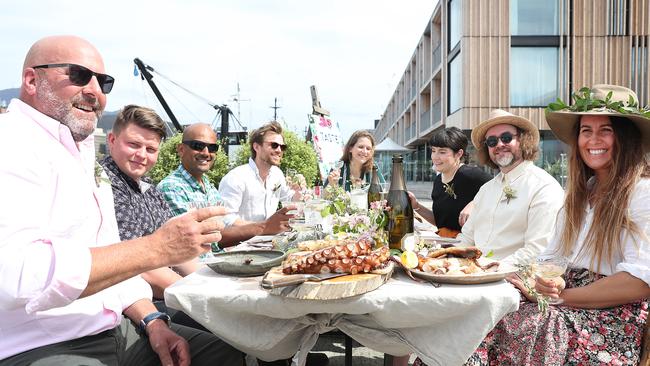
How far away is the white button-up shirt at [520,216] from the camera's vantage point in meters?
3.11

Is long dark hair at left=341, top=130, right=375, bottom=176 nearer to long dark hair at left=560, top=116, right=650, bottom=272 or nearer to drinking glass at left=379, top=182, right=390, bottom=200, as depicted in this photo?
drinking glass at left=379, top=182, right=390, bottom=200

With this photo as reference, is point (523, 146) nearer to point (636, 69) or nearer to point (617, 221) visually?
point (617, 221)

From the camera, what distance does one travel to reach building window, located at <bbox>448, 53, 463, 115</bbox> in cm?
2341

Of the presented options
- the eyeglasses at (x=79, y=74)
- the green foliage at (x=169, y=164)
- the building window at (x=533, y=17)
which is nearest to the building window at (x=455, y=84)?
the building window at (x=533, y=17)

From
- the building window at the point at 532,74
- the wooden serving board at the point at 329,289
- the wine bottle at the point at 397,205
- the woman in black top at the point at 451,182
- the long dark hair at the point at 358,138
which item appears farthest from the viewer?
the building window at the point at 532,74

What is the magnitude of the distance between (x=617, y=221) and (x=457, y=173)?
2642mm

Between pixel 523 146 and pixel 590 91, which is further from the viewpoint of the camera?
pixel 523 146

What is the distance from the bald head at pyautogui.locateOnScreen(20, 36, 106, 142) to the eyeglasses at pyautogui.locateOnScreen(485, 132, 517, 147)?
2895 mm

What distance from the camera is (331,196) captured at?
10.7 feet

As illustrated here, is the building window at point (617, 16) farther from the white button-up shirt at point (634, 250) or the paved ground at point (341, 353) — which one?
the white button-up shirt at point (634, 250)

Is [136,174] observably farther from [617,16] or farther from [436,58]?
[436,58]

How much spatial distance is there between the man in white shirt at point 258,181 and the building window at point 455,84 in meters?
19.4

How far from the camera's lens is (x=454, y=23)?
25.7 meters

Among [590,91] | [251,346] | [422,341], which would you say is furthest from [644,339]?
[251,346]
